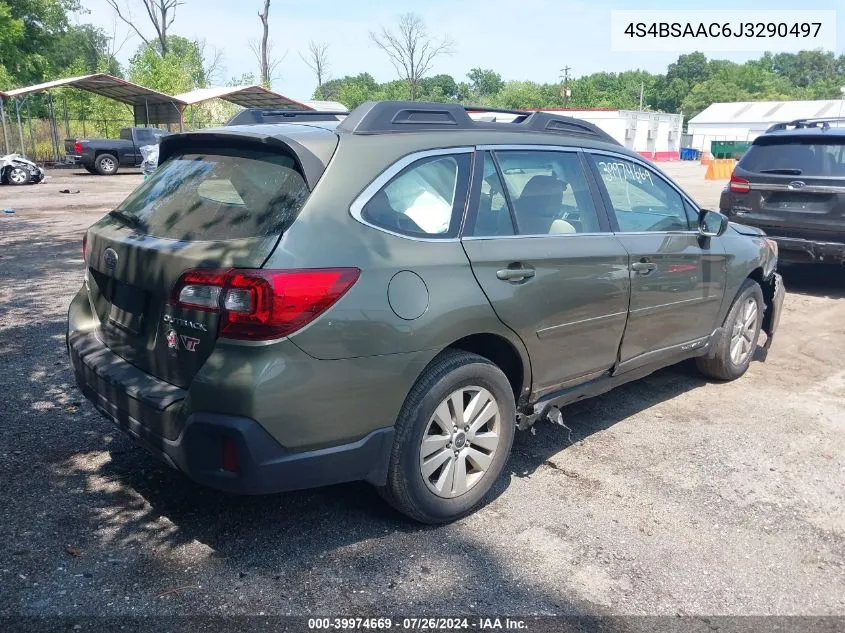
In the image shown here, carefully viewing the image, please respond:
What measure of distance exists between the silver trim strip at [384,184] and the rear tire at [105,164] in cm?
2779

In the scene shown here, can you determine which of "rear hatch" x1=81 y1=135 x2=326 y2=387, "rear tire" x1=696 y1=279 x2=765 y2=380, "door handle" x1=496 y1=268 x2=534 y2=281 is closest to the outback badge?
"rear hatch" x1=81 y1=135 x2=326 y2=387

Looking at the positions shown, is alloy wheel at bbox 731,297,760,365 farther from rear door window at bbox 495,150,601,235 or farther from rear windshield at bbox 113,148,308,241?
rear windshield at bbox 113,148,308,241

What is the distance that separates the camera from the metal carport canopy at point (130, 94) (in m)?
29.2

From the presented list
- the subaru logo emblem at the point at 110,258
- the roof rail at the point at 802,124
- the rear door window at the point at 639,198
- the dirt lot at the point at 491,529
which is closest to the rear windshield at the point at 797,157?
the roof rail at the point at 802,124

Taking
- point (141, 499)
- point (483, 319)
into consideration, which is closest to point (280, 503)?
point (141, 499)

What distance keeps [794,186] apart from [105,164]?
2591 cm

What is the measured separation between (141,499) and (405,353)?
1.56m

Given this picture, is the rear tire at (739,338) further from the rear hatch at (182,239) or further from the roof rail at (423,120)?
the rear hatch at (182,239)

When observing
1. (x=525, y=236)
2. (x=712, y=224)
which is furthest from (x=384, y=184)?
(x=712, y=224)

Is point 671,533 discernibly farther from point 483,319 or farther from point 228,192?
point 228,192

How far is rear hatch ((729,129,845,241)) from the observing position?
8.01m

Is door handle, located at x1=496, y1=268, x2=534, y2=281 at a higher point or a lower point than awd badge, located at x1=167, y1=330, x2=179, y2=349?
higher

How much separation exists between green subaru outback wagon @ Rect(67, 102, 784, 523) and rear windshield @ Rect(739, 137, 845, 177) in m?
4.96

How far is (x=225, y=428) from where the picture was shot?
9.07 feet
